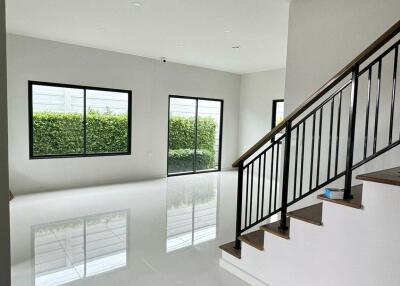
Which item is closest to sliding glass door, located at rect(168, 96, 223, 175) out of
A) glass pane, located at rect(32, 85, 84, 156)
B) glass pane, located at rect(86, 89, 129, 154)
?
glass pane, located at rect(86, 89, 129, 154)

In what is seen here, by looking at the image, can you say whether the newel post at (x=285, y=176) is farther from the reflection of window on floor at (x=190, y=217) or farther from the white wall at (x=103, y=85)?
the white wall at (x=103, y=85)

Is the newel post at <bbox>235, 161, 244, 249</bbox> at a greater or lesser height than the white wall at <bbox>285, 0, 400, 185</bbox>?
lesser

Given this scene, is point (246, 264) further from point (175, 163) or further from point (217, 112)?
point (217, 112)

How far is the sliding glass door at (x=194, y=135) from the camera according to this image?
8086 millimetres

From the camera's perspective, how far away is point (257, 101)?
874 cm

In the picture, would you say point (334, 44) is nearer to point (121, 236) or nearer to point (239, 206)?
point (239, 206)

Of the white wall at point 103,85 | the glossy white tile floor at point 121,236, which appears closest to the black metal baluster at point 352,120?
the glossy white tile floor at point 121,236

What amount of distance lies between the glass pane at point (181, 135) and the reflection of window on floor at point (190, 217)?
154 centimetres

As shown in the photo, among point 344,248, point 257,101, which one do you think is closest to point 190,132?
point 257,101

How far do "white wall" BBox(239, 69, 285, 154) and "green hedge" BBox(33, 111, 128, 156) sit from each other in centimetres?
386

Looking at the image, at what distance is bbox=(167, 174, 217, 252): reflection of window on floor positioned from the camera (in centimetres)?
387

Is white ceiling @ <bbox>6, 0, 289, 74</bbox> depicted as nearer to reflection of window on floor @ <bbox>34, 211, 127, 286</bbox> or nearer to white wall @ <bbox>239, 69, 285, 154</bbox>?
white wall @ <bbox>239, 69, 285, 154</bbox>

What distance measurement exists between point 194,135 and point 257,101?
2.20 meters

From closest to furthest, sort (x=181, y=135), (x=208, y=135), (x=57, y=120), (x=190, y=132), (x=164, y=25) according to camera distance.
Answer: (x=164, y=25) → (x=57, y=120) → (x=181, y=135) → (x=190, y=132) → (x=208, y=135)
